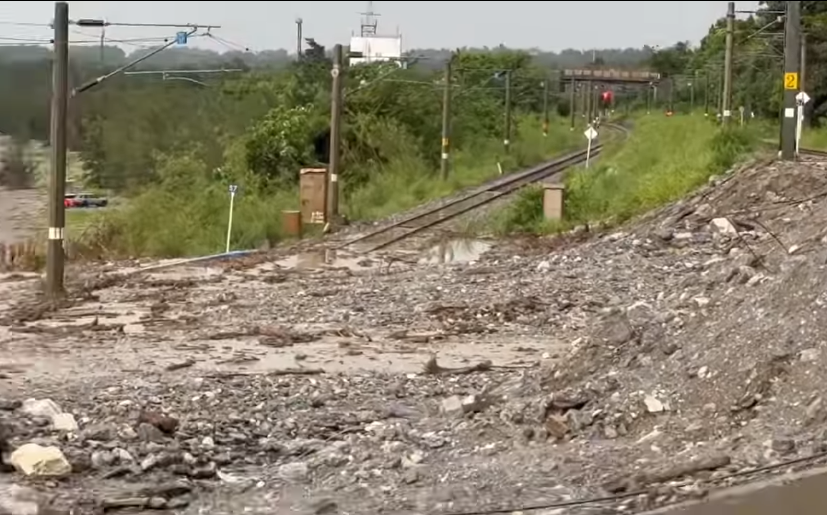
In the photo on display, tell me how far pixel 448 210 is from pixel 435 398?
21.0m

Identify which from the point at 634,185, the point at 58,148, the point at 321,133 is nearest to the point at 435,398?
the point at 58,148

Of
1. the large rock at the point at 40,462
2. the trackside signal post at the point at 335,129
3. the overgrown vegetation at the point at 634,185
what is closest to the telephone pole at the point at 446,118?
the overgrown vegetation at the point at 634,185

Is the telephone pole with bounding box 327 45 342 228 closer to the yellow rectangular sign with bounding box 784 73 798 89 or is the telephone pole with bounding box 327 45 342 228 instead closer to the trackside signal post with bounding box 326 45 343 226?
the trackside signal post with bounding box 326 45 343 226

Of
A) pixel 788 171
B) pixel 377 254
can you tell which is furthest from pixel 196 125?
pixel 788 171

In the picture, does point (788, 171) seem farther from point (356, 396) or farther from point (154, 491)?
point (154, 491)

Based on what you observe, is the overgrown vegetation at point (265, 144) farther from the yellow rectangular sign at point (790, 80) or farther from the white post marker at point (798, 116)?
the yellow rectangular sign at point (790, 80)

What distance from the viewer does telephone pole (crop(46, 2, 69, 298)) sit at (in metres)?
16.8

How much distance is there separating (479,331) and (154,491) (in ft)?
25.6

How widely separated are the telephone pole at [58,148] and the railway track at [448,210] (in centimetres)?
741

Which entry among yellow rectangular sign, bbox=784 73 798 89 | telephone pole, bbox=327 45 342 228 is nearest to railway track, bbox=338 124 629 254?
telephone pole, bbox=327 45 342 228

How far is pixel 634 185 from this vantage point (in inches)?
1111

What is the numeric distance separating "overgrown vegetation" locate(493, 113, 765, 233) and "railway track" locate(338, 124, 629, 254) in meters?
2.03

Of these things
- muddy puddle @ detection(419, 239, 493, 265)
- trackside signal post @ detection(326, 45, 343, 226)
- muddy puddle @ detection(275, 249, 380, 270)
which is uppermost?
A: trackside signal post @ detection(326, 45, 343, 226)

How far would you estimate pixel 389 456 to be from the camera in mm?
7703
